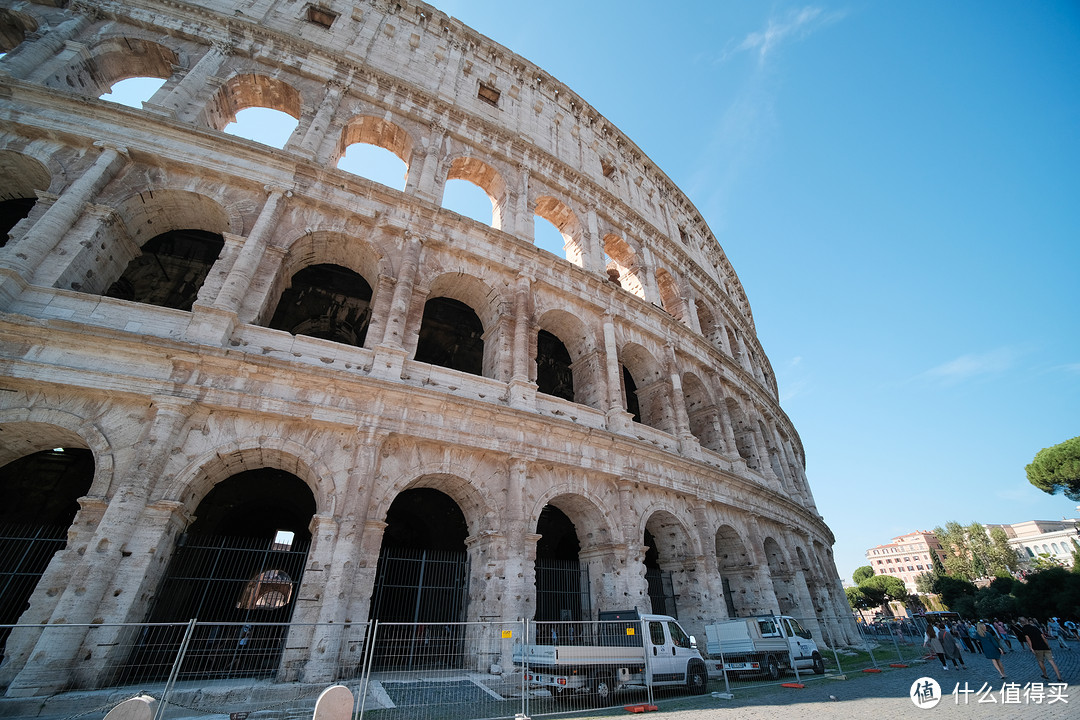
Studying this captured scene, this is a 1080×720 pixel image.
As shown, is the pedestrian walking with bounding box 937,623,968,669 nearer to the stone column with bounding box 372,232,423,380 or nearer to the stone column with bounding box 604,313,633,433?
the stone column with bounding box 604,313,633,433

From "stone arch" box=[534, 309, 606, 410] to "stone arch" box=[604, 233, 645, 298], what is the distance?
15.1 ft

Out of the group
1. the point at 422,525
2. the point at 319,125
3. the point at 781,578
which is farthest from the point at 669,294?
the point at 319,125

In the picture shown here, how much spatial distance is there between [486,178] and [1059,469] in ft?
145

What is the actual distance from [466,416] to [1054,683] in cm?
1186

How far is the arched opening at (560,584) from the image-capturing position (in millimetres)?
9508

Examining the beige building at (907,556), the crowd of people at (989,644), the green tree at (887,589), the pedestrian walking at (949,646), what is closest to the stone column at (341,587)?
the crowd of people at (989,644)

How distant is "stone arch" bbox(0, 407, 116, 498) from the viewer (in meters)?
6.79

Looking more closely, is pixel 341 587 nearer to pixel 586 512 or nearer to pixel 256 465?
pixel 256 465

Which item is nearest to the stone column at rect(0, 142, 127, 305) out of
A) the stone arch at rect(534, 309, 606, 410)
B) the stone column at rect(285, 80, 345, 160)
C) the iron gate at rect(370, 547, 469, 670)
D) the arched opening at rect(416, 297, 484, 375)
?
the stone column at rect(285, 80, 345, 160)

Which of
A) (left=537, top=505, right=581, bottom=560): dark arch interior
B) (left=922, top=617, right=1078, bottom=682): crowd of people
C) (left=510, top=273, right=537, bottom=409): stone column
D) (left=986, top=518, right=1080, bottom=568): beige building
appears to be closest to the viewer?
(left=922, top=617, right=1078, bottom=682): crowd of people

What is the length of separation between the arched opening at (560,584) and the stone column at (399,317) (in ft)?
14.8

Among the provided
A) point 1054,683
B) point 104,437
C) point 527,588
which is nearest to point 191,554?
point 104,437

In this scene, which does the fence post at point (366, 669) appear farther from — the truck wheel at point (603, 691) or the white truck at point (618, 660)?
the truck wheel at point (603, 691)

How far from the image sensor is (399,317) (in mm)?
9820
